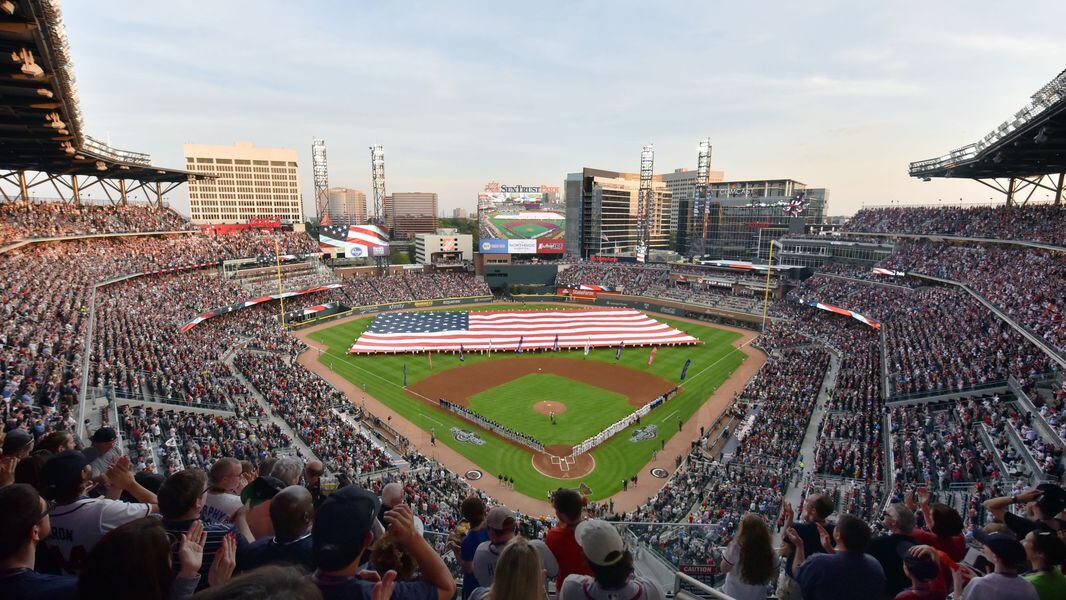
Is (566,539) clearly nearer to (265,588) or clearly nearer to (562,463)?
(265,588)

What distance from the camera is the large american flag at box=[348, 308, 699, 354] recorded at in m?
40.5

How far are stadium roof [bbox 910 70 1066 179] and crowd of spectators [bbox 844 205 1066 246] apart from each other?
10.8 ft

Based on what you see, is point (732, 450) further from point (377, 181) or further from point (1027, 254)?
point (377, 181)

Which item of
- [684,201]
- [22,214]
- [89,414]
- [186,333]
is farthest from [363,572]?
[684,201]

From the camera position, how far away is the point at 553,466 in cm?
2303

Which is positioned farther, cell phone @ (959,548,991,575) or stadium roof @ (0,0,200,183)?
stadium roof @ (0,0,200,183)

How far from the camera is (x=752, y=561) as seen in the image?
4.48 m

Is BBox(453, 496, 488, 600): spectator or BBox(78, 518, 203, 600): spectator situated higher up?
BBox(78, 518, 203, 600): spectator

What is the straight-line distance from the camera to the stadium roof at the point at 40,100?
1281 centimetres

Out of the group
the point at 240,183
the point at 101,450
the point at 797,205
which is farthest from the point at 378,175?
the point at 101,450

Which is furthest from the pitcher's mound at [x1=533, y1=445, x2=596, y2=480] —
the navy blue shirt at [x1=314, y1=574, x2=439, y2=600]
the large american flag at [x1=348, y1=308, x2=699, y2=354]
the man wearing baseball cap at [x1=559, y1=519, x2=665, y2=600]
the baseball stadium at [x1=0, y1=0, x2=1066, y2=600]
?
the navy blue shirt at [x1=314, y1=574, x2=439, y2=600]

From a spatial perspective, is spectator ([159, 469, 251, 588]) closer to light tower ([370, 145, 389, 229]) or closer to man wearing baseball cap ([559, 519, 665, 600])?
man wearing baseball cap ([559, 519, 665, 600])

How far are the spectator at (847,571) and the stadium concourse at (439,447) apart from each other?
0.09 ft

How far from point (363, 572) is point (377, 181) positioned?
96.5 metres
